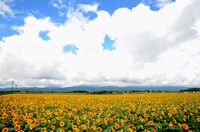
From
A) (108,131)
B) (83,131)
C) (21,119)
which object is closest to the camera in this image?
(108,131)

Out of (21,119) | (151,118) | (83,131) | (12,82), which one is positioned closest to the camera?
(83,131)

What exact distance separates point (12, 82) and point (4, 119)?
108 meters

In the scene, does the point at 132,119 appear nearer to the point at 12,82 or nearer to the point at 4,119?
the point at 4,119

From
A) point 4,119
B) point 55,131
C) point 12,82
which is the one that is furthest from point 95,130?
point 12,82

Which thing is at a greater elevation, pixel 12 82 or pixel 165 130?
pixel 12 82

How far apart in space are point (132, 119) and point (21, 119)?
15.6 ft

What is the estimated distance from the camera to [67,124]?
796 cm

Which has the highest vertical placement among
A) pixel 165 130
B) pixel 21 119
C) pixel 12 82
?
pixel 12 82

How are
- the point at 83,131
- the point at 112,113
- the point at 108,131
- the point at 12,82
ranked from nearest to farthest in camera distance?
the point at 108,131, the point at 83,131, the point at 112,113, the point at 12,82

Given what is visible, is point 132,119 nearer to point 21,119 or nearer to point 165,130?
point 165,130

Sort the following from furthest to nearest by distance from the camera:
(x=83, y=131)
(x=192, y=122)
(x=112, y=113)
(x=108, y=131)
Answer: (x=112, y=113) → (x=192, y=122) → (x=83, y=131) → (x=108, y=131)

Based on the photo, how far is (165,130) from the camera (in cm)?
845

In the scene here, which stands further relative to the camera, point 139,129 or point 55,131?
point 139,129

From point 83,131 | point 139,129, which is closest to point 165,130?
point 139,129
